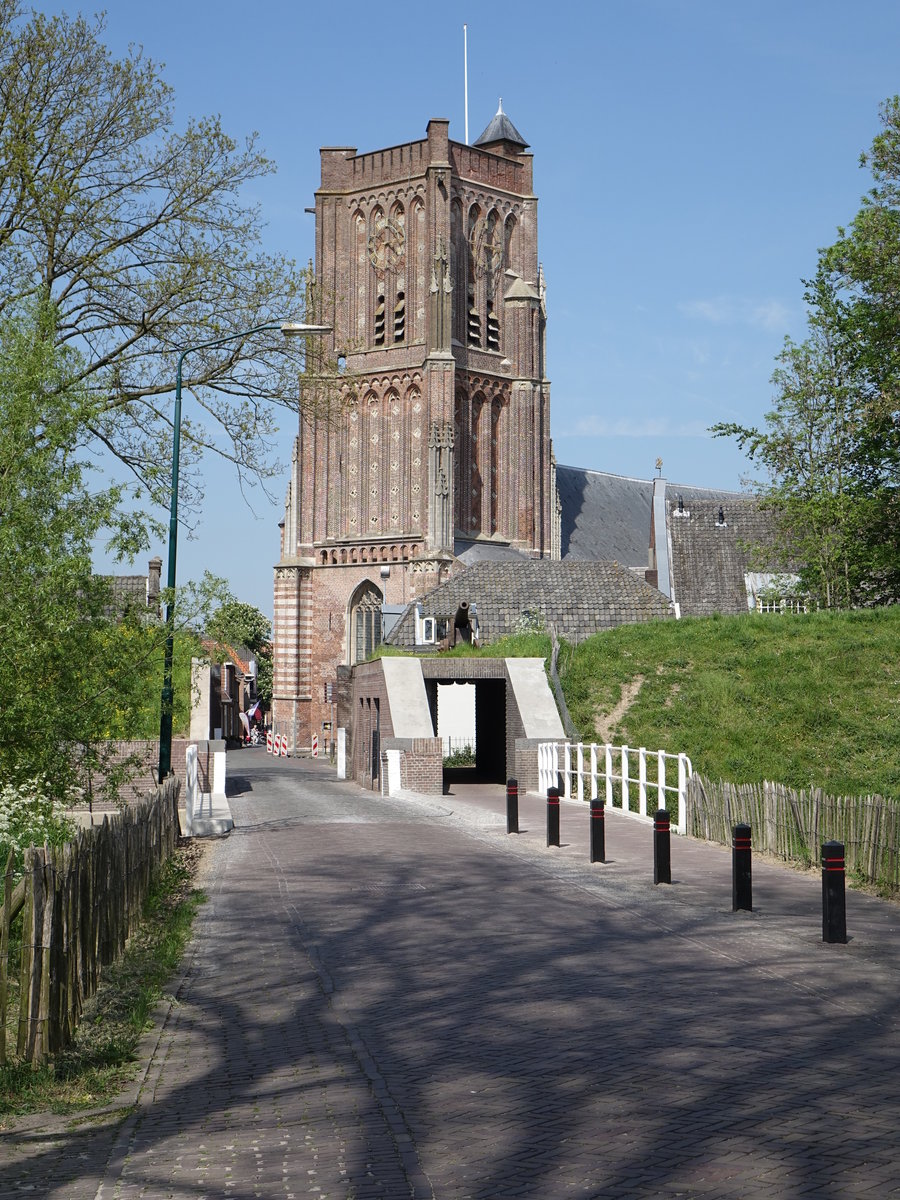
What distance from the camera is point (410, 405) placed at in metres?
68.8

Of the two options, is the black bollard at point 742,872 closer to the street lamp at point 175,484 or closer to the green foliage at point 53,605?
the green foliage at point 53,605

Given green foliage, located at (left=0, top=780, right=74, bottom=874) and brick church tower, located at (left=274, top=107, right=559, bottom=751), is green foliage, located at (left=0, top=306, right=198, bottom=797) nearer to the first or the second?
green foliage, located at (left=0, top=780, right=74, bottom=874)

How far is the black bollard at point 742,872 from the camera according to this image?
12.0m

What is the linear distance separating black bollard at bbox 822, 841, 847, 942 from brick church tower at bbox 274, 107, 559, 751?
184 feet

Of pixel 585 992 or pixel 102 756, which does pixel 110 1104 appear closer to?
pixel 585 992

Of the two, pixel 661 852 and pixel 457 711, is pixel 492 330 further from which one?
pixel 661 852

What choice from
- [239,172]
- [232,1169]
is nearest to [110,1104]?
[232,1169]

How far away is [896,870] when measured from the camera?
1351 cm

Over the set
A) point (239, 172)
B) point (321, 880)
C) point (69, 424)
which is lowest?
point (321, 880)

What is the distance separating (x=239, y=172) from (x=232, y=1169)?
21579mm

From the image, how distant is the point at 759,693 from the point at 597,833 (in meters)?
14.1

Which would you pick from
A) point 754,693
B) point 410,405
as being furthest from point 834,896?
point 410,405

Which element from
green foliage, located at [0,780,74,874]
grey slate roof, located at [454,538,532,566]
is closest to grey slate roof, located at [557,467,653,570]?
grey slate roof, located at [454,538,532,566]

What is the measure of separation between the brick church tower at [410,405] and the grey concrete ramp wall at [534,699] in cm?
3559
